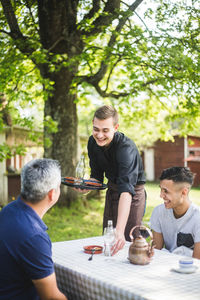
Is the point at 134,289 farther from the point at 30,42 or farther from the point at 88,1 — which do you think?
the point at 88,1

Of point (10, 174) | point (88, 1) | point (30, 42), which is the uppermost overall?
point (88, 1)

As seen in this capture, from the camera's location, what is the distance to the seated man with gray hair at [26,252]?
2.11 m

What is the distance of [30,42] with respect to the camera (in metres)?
9.36

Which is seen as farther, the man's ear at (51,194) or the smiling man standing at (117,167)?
the smiling man standing at (117,167)

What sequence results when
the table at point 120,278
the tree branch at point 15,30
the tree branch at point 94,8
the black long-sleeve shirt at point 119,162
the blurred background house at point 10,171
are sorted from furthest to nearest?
the blurred background house at point 10,171 → the tree branch at point 94,8 → the tree branch at point 15,30 → the black long-sleeve shirt at point 119,162 → the table at point 120,278

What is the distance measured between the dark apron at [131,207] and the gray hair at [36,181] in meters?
1.52

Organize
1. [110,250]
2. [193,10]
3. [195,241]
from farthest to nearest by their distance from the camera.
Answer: [193,10]
[195,241]
[110,250]

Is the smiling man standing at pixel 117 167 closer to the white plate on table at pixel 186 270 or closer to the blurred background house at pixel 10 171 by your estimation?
the white plate on table at pixel 186 270

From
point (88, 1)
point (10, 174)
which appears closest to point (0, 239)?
point (88, 1)

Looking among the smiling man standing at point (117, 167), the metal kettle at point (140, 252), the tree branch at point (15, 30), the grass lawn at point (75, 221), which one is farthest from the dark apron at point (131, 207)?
the tree branch at point (15, 30)

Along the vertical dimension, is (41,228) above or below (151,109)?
below

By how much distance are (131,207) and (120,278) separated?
4.70ft

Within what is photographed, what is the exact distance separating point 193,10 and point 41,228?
770cm

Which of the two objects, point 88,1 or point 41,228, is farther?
point 88,1
